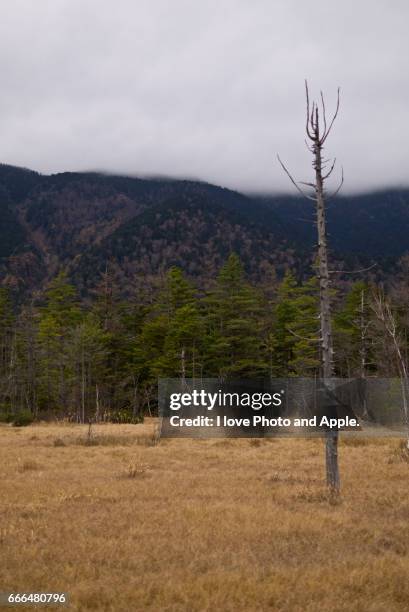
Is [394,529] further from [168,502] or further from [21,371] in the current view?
[21,371]

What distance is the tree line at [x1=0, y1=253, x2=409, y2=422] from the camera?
42000 mm

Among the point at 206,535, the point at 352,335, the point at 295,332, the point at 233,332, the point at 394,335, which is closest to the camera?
the point at 206,535

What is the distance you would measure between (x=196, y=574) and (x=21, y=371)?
1932 inches

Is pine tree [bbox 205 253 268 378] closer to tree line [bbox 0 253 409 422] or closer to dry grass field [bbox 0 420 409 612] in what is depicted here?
tree line [bbox 0 253 409 422]

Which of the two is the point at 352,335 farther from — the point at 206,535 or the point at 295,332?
the point at 206,535

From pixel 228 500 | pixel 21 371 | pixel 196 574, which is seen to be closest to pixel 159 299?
pixel 21 371

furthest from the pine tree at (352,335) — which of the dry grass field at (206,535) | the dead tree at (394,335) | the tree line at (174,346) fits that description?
the dry grass field at (206,535)

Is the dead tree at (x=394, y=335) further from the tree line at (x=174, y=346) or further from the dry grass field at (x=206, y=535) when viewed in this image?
the tree line at (x=174, y=346)

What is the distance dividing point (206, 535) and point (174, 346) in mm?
35525

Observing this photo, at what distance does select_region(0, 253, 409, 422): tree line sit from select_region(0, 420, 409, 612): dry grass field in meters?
25.2

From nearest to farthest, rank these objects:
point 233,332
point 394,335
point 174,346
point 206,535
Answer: point 206,535 → point 394,335 → point 174,346 → point 233,332

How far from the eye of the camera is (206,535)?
27.0 feet

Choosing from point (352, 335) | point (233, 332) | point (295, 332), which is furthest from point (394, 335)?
point (233, 332)

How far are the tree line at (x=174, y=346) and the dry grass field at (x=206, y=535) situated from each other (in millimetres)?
25198
